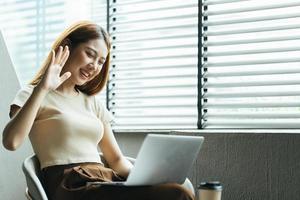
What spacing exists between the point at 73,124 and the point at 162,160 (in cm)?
59

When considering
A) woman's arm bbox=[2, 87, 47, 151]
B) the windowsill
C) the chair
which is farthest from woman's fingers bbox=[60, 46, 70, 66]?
the windowsill

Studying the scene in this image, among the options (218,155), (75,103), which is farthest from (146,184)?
(218,155)

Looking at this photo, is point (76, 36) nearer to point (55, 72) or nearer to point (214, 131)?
point (55, 72)

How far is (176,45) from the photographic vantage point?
12.3 ft

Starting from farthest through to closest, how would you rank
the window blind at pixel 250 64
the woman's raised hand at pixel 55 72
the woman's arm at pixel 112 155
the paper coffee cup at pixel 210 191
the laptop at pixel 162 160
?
1. the window blind at pixel 250 64
2. the woman's arm at pixel 112 155
3. the woman's raised hand at pixel 55 72
4. the paper coffee cup at pixel 210 191
5. the laptop at pixel 162 160

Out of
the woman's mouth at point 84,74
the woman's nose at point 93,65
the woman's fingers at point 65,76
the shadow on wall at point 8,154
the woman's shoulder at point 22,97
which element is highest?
the woman's nose at point 93,65

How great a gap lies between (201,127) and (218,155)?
1.21 ft

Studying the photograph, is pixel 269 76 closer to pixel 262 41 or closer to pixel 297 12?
pixel 262 41

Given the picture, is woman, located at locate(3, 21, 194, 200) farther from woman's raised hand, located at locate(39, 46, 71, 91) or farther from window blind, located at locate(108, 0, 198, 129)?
window blind, located at locate(108, 0, 198, 129)

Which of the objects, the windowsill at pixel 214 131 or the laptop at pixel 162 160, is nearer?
the laptop at pixel 162 160

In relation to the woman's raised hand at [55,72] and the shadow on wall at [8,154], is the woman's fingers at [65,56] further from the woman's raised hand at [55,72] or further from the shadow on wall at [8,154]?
the shadow on wall at [8,154]

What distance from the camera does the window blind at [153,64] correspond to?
370 cm

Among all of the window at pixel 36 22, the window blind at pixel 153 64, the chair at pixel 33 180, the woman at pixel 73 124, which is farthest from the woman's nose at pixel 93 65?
the window at pixel 36 22

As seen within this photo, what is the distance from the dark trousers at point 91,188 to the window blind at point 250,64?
1159mm
